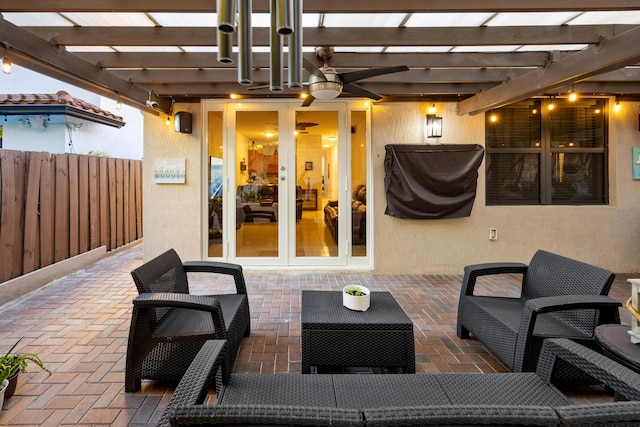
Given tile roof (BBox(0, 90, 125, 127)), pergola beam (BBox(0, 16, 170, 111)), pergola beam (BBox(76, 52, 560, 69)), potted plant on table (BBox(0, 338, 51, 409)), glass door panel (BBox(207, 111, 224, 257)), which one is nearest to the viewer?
potted plant on table (BBox(0, 338, 51, 409))

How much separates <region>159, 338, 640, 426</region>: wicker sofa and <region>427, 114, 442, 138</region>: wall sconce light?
402 cm

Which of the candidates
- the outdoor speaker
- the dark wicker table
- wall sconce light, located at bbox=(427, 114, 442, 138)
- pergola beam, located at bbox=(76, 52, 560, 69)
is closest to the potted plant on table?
the dark wicker table

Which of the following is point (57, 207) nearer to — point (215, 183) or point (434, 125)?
point (215, 183)

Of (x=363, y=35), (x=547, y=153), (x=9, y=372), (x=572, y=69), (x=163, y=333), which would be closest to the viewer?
(x=9, y=372)

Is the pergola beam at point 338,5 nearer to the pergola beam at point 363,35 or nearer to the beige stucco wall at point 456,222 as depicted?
the pergola beam at point 363,35

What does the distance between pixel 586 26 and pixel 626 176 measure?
11.7 ft

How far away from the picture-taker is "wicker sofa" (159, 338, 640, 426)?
Answer: 3.06 ft

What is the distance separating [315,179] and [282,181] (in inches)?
20.5

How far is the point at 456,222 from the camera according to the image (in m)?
5.42

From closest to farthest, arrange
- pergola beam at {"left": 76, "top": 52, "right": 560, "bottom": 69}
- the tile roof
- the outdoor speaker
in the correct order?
1. pergola beam at {"left": 76, "top": 52, "right": 560, "bottom": 69}
2. the outdoor speaker
3. the tile roof

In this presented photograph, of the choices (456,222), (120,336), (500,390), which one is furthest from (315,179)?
(500,390)

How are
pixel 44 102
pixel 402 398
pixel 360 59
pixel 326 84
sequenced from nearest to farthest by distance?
pixel 402 398 → pixel 326 84 → pixel 360 59 → pixel 44 102

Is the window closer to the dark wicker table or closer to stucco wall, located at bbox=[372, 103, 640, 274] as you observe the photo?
stucco wall, located at bbox=[372, 103, 640, 274]

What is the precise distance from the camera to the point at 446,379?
1.68 m
